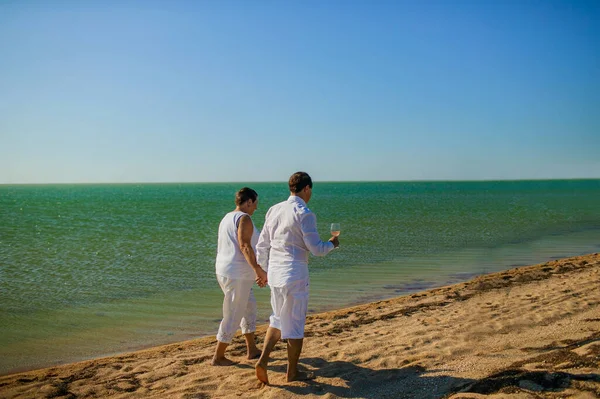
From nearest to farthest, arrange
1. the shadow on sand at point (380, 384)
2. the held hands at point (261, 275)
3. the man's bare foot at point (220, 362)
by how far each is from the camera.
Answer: the shadow on sand at point (380, 384)
the held hands at point (261, 275)
the man's bare foot at point (220, 362)

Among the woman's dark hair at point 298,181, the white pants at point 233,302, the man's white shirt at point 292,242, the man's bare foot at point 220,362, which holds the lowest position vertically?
the man's bare foot at point 220,362

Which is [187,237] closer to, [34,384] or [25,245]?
[25,245]

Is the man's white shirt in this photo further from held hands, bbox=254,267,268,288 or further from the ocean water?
the ocean water

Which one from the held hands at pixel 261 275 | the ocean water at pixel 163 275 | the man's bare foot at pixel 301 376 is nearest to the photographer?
the man's bare foot at pixel 301 376

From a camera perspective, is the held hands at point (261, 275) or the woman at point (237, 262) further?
the woman at point (237, 262)

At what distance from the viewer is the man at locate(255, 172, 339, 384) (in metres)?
4.49

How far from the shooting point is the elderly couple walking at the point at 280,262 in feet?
14.9

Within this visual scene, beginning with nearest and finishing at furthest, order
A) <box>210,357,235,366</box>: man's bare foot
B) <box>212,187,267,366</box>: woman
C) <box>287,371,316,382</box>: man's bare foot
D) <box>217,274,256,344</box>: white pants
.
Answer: <box>287,371,316,382</box>: man's bare foot
<box>212,187,267,366</box>: woman
<box>217,274,256,344</box>: white pants
<box>210,357,235,366</box>: man's bare foot

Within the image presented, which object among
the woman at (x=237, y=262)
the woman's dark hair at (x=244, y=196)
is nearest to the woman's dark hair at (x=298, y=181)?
the woman at (x=237, y=262)

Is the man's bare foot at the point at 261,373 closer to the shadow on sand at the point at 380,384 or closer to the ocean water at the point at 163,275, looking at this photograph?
the shadow on sand at the point at 380,384

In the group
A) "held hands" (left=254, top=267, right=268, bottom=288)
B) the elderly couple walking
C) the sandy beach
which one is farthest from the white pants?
the sandy beach

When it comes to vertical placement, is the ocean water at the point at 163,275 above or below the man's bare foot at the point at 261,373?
below

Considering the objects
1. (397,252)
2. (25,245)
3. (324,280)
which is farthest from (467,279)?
(25,245)

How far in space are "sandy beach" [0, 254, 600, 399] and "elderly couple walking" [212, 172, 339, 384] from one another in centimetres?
55
